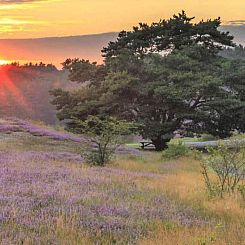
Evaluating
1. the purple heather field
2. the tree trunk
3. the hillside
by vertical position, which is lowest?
the hillside

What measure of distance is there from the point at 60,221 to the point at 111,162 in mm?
13063

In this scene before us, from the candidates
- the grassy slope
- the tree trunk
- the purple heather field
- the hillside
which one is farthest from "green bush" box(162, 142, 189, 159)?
the hillside

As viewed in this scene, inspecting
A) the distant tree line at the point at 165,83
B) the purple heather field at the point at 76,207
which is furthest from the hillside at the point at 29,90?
the purple heather field at the point at 76,207

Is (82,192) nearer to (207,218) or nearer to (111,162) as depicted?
(207,218)

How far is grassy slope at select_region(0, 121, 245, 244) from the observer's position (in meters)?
7.12

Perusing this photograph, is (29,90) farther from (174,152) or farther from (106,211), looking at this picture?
(106,211)

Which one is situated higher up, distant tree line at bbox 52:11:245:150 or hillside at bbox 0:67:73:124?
distant tree line at bbox 52:11:245:150

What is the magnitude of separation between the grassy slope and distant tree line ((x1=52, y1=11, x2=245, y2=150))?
19606mm

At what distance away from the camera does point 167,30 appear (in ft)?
124

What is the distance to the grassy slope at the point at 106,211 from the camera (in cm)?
712

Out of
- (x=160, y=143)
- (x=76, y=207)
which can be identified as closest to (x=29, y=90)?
(x=160, y=143)

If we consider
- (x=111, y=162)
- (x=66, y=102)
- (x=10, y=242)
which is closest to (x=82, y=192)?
(x=10, y=242)

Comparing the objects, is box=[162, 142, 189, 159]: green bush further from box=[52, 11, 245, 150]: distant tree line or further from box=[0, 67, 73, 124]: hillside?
box=[0, 67, 73, 124]: hillside

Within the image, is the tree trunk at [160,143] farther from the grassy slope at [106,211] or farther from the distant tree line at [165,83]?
the grassy slope at [106,211]
